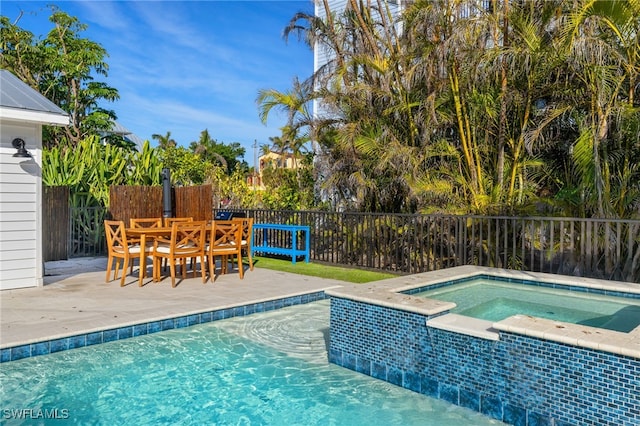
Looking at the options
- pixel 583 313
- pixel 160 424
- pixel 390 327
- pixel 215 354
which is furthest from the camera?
pixel 583 313

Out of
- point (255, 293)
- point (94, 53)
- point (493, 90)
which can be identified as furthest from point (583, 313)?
point (94, 53)

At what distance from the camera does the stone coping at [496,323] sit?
8.62 feet

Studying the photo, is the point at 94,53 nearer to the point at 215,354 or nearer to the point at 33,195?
the point at 33,195

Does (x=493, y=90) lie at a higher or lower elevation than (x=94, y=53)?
lower

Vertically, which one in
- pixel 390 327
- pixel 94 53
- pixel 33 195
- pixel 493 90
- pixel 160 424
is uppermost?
pixel 94 53

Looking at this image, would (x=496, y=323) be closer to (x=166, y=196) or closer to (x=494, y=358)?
(x=494, y=358)

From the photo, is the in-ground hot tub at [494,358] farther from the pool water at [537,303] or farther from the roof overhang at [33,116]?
the roof overhang at [33,116]

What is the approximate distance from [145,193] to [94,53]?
984cm

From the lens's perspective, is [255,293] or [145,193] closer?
[255,293]

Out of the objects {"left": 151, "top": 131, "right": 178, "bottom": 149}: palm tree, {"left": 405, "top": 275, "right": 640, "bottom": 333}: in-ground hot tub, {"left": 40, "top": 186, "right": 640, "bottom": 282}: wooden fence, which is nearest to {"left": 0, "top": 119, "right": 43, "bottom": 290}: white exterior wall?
{"left": 40, "top": 186, "right": 640, "bottom": 282}: wooden fence

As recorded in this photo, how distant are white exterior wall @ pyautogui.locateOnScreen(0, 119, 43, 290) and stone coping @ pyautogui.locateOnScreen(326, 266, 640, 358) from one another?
14.3 ft

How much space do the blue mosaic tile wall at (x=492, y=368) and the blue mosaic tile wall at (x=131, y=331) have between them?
1.56 meters

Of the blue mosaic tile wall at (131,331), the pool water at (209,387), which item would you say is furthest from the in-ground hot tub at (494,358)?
the blue mosaic tile wall at (131,331)

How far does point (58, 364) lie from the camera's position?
3.80 m
